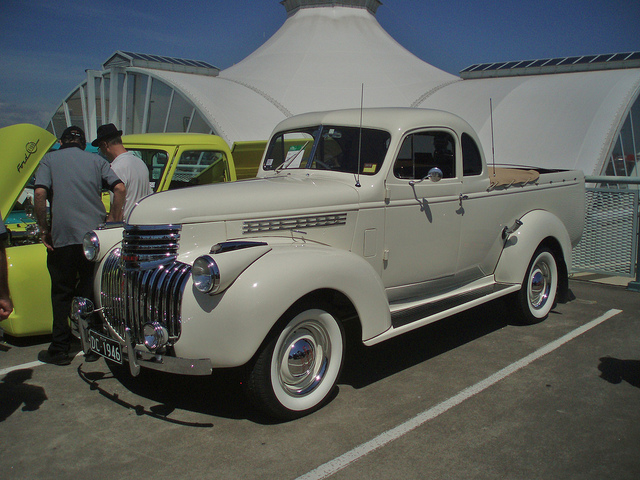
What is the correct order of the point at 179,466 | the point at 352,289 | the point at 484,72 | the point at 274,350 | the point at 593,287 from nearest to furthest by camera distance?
the point at 179,466, the point at 274,350, the point at 352,289, the point at 593,287, the point at 484,72

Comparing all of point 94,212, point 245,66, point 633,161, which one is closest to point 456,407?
point 94,212

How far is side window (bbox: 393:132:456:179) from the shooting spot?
439 cm

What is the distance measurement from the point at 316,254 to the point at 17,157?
125 inches

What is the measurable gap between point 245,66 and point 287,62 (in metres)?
2.17

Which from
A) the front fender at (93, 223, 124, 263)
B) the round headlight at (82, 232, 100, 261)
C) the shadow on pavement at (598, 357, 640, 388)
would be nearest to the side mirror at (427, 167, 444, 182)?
the shadow on pavement at (598, 357, 640, 388)

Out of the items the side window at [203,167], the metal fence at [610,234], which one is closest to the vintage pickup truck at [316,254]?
the side window at [203,167]

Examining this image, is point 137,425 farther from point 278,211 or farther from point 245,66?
point 245,66

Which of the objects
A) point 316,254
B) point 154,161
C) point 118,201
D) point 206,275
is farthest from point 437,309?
point 154,161

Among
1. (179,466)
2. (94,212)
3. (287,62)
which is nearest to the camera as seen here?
(179,466)

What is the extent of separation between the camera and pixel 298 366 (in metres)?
3.48

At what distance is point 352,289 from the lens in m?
3.57

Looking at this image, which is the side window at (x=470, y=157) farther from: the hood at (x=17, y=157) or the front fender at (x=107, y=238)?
the hood at (x=17, y=157)

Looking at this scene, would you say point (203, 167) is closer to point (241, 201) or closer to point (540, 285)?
point (241, 201)

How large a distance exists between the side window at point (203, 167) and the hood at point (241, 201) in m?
3.08
